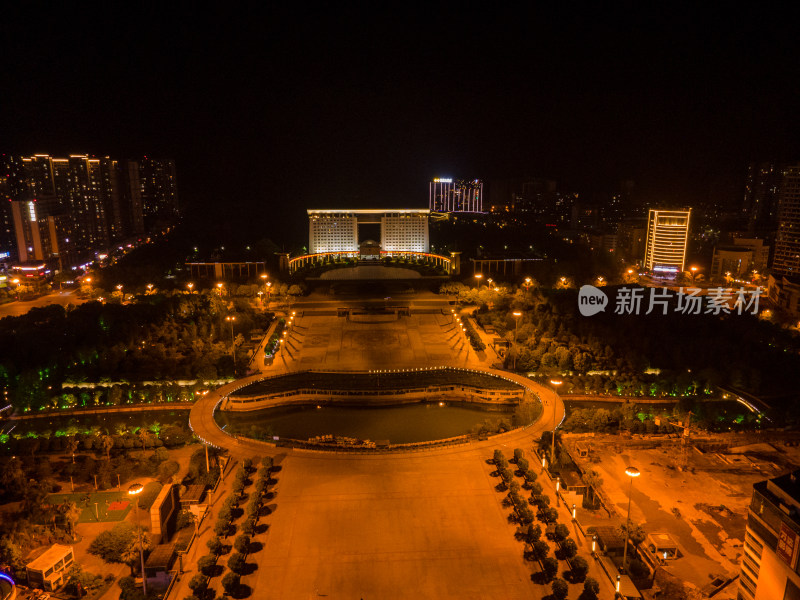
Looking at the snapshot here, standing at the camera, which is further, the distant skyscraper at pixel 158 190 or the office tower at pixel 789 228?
the distant skyscraper at pixel 158 190

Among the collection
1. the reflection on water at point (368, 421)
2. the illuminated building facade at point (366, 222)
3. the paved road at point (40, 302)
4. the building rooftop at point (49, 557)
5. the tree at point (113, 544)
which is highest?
the illuminated building facade at point (366, 222)

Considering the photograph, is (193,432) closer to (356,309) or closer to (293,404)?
(293,404)

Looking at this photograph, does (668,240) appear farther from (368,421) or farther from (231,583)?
(231,583)

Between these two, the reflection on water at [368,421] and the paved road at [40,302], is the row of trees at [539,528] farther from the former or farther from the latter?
the paved road at [40,302]

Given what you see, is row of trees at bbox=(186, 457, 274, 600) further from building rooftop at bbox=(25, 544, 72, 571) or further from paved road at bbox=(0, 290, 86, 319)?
paved road at bbox=(0, 290, 86, 319)

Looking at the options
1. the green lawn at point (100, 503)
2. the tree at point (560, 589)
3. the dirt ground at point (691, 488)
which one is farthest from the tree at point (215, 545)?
the dirt ground at point (691, 488)
